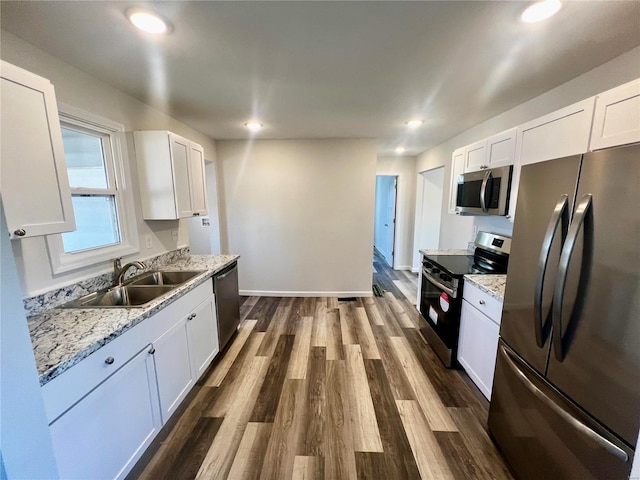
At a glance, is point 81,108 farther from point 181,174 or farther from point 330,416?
point 330,416

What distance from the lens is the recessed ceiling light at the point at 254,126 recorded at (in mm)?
2959

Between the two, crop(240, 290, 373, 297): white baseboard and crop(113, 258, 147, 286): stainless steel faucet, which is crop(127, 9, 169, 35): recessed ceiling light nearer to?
crop(113, 258, 147, 286): stainless steel faucet

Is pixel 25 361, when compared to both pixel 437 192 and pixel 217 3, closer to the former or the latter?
pixel 217 3

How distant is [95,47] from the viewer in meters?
1.48

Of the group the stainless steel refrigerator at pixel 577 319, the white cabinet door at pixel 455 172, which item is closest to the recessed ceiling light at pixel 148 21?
the stainless steel refrigerator at pixel 577 319

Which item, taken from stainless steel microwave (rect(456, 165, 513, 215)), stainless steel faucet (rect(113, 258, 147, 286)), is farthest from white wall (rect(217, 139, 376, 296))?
stainless steel faucet (rect(113, 258, 147, 286))

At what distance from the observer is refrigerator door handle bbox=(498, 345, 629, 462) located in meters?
0.89

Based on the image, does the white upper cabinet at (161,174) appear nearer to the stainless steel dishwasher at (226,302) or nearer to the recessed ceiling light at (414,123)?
the stainless steel dishwasher at (226,302)

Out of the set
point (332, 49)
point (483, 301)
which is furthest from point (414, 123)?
point (483, 301)

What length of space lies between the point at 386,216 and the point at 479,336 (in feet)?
16.1

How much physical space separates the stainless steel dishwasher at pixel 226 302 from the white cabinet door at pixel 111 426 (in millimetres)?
951

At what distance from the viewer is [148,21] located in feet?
4.14

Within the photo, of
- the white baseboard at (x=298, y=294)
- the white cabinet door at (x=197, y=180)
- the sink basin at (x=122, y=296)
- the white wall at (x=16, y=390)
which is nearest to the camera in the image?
the white wall at (x=16, y=390)

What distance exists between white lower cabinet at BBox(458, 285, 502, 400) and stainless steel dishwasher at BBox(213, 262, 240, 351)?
228cm
